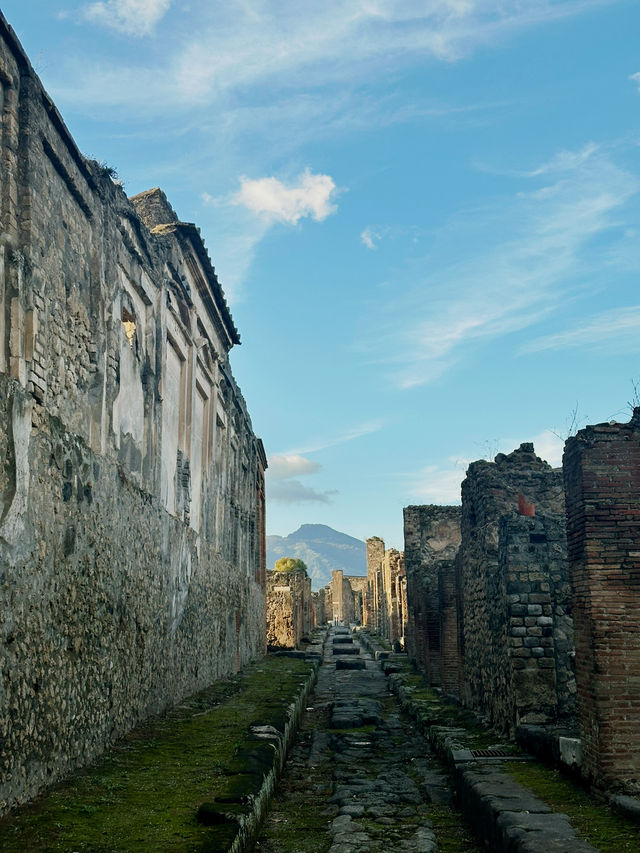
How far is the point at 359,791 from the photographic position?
725 cm

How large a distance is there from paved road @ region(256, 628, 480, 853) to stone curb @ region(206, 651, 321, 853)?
18cm

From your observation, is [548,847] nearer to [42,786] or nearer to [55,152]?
[42,786]

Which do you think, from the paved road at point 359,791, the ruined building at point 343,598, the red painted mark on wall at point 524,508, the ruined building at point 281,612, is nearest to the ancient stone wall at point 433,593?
the paved road at point 359,791

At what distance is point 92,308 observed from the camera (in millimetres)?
7688

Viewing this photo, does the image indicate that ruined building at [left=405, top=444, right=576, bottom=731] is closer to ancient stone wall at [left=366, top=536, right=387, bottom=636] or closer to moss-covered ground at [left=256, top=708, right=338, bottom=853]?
moss-covered ground at [left=256, top=708, right=338, bottom=853]

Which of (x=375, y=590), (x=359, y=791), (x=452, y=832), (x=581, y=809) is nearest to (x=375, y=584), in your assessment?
(x=375, y=590)

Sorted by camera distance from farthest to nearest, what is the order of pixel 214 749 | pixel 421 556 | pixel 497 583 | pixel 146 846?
pixel 421 556 → pixel 497 583 → pixel 214 749 → pixel 146 846

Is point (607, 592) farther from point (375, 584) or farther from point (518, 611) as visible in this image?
point (375, 584)

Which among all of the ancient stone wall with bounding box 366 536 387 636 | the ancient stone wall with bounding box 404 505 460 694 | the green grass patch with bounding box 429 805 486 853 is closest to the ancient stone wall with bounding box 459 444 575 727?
the green grass patch with bounding box 429 805 486 853

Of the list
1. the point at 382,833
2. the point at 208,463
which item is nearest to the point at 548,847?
the point at 382,833

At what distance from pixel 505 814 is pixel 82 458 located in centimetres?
421

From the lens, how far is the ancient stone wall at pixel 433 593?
1395 cm

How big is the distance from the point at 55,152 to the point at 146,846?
506 centimetres

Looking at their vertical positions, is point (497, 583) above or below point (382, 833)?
above
